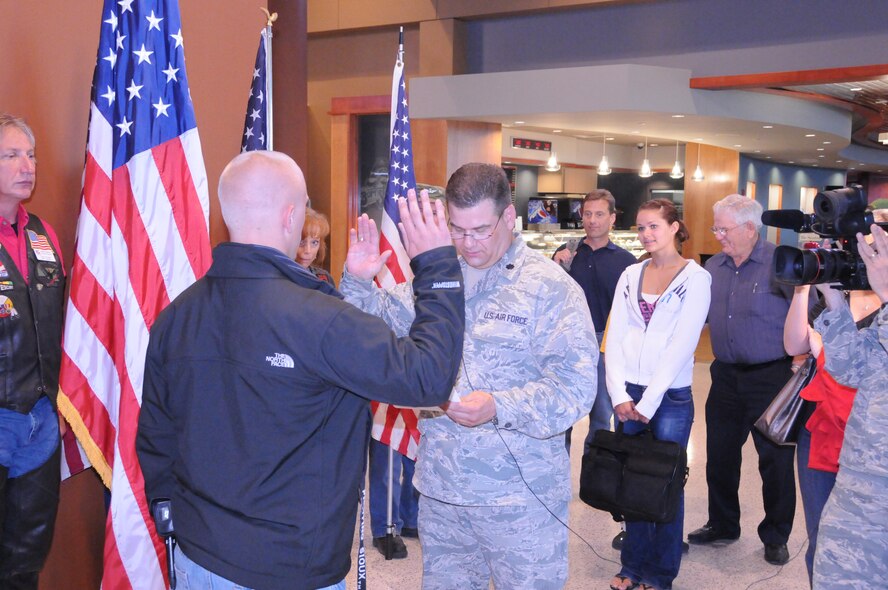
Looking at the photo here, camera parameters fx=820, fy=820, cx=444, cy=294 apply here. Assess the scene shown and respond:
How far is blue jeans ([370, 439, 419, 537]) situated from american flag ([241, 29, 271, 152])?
1681mm

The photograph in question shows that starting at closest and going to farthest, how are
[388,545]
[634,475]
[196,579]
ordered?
[196,579]
[634,475]
[388,545]

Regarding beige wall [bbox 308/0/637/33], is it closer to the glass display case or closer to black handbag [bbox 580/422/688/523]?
the glass display case

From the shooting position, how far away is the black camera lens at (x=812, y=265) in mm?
2223

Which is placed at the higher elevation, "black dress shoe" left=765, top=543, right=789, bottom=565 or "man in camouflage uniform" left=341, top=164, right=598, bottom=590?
"man in camouflage uniform" left=341, top=164, right=598, bottom=590

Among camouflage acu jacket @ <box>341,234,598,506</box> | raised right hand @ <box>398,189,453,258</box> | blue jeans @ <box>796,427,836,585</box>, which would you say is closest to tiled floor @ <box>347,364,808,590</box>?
blue jeans @ <box>796,427,836,585</box>

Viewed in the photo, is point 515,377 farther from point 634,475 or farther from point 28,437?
point 28,437

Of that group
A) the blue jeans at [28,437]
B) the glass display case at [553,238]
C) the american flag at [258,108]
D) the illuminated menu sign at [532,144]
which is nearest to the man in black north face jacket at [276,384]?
the blue jeans at [28,437]

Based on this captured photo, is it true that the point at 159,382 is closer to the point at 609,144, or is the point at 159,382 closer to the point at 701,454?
the point at 701,454

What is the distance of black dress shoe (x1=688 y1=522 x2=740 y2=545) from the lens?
4.38m

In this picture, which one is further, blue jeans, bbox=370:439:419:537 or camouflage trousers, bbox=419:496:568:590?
blue jeans, bbox=370:439:419:537

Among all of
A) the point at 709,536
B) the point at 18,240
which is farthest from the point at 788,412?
the point at 18,240

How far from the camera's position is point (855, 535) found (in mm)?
2367

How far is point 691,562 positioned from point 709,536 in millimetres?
291

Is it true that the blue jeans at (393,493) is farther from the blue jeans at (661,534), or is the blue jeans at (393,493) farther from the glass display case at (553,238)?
the glass display case at (553,238)
